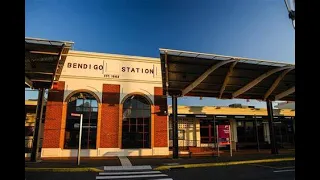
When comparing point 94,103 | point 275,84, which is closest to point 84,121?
point 94,103

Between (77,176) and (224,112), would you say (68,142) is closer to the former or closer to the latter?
(77,176)

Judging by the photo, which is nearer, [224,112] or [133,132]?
[133,132]

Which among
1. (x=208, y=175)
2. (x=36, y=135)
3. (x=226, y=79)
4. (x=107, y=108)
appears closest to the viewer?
(x=208, y=175)

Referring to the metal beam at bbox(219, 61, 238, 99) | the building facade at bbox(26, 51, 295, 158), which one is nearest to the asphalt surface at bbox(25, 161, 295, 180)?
the metal beam at bbox(219, 61, 238, 99)

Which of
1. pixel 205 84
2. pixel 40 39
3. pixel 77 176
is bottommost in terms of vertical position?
pixel 77 176

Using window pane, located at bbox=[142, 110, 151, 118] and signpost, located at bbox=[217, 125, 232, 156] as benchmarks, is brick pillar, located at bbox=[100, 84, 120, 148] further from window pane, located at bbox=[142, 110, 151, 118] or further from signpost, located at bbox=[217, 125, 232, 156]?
signpost, located at bbox=[217, 125, 232, 156]

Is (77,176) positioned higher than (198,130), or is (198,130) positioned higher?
(198,130)

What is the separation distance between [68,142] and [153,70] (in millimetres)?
9271

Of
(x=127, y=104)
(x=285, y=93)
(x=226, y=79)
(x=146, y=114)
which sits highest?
(x=226, y=79)

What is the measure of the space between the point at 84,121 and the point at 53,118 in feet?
7.72

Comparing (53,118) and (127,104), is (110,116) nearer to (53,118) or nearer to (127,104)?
(127,104)

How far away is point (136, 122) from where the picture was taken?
2158 centimetres

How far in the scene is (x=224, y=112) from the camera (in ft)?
88.9

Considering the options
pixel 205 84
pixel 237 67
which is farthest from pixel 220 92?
pixel 237 67
